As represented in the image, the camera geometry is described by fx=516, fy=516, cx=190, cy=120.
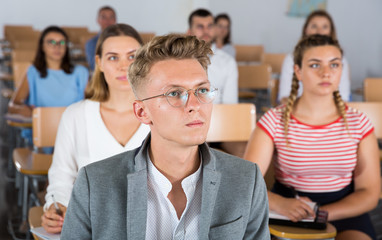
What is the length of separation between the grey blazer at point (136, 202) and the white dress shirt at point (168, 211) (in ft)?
0.15

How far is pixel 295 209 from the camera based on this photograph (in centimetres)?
203

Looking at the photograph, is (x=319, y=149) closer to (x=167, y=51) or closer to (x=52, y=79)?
(x=167, y=51)

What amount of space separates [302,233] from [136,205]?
0.85 metres

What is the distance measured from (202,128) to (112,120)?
101 cm

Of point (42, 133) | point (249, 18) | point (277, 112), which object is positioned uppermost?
point (249, 18)

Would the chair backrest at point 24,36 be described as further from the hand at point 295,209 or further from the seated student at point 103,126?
the hand at point 295,209

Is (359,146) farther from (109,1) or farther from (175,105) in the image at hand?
(109,1)

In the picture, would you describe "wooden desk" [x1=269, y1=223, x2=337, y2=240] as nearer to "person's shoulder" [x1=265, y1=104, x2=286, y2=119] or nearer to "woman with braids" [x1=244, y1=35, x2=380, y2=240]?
"woman with braids" [x1=244, y1=35, x2=380, y2=240]

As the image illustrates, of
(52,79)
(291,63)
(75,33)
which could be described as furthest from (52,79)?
(75,33)

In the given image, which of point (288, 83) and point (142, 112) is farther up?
point (142, 112)

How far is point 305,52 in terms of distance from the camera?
2.47m

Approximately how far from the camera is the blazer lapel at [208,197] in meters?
1.29

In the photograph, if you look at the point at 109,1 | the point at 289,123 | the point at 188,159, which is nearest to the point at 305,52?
the point at 289,123

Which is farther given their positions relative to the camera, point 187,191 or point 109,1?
point 109,1
